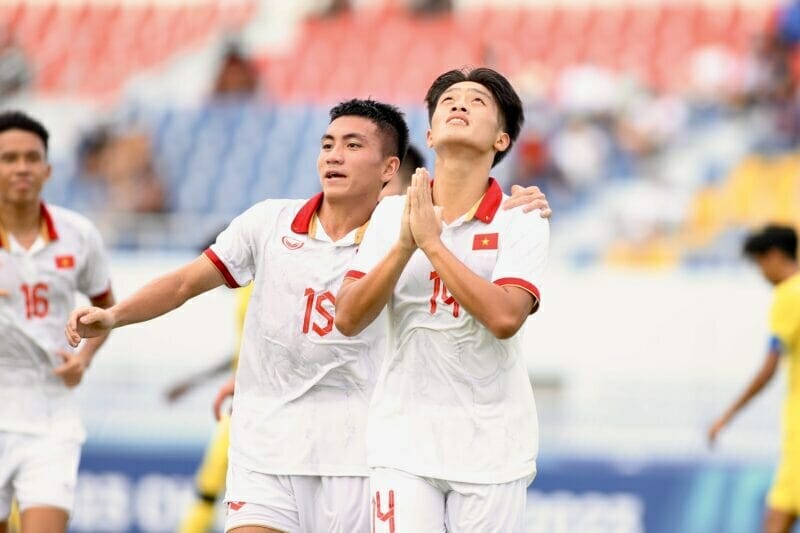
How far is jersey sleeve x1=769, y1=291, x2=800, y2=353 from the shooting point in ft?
29.5

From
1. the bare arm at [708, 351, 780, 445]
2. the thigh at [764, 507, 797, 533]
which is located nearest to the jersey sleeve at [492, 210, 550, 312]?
the bare arm at [708, 351, 780, 445]

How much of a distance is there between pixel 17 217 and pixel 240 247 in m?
1.85

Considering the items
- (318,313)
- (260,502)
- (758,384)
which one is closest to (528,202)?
(318,313)

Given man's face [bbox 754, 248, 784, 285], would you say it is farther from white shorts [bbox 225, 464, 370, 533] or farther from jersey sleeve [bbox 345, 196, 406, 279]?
jersey sleeve [bbox 345, 196, 406, 279]

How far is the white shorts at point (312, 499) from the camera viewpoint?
6004 mm

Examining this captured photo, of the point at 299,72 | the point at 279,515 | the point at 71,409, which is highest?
the point at 299,72

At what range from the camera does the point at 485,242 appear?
5398 mm

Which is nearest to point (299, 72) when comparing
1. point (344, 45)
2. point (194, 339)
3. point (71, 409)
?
point (344, 45)

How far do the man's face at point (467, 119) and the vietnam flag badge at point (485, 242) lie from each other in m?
0.31

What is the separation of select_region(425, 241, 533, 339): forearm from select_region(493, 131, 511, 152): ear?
1.92ft

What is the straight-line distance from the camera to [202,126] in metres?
16.5

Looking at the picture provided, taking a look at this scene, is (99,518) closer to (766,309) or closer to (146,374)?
(146,374)

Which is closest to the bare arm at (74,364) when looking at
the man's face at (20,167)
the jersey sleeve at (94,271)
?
the jersey sleeve at (94,271)

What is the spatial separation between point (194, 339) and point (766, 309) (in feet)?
15.8
